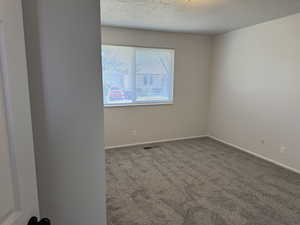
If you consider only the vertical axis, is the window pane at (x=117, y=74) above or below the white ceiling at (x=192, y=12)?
below

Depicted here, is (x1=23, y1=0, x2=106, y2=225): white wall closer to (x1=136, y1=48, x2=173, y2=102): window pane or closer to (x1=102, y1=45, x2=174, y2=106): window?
(x1=102, y1=45, x2=174, y2=106): window

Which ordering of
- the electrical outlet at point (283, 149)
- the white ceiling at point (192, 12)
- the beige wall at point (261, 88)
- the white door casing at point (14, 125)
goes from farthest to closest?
the electrical outlet at point (283, 149), the beige wall at point (261, 88), the white ceiling at point (192, 12), the white door casing at point (14, 125)

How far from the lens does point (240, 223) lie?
2027 millimetres

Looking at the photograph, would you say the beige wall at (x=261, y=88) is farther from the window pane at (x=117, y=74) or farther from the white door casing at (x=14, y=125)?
the white door casing at (x=14, y=125)

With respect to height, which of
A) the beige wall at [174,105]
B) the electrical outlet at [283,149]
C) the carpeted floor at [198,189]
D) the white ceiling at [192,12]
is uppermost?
the white ceiling at [192,12]

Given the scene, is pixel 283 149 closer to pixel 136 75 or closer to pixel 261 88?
pixel 261 88

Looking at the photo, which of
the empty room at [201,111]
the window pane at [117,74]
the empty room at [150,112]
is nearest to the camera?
the empty room at [150,112]

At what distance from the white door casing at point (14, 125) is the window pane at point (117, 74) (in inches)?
131

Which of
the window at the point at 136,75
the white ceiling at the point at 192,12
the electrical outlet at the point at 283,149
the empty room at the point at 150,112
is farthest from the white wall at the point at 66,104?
the electrical outlet at the point at 283,149

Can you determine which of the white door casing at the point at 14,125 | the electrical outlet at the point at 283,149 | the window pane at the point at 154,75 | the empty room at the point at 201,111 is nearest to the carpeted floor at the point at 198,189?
the empty room at the point at 201,111

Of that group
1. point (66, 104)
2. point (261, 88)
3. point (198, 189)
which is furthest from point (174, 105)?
point (66, 104)

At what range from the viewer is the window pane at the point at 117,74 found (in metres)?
4.02

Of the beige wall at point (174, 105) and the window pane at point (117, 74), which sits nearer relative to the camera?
the window pane at point (117, 74)

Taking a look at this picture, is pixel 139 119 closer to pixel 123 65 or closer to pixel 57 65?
pixel 123 65
